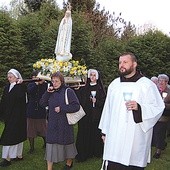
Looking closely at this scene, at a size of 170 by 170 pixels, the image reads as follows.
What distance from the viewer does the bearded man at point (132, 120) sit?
4824 millimetres

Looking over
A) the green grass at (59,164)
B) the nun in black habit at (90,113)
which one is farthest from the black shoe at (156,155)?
the nun in black habit at (90,113)

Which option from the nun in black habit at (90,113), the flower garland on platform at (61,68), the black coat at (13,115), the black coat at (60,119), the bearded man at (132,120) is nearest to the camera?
the bearded man at (132,120)

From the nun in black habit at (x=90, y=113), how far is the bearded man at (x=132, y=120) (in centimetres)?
281

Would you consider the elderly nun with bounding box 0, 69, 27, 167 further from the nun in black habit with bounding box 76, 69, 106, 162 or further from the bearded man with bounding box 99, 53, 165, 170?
the bearded man with bounding box 99, 53, 165, 170

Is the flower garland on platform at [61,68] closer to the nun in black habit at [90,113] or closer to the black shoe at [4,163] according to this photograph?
the nun in black habit at [90,113]

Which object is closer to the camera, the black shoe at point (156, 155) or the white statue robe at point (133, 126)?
the white statue robe at point (133, 126)

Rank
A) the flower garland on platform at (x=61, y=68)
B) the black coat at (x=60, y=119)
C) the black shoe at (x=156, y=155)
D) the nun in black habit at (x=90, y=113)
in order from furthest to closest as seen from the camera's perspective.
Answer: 1. the black shoe at (x=156, y=155)
2. the nun in black habit at (x=90, y=113)
3. the flower garland on platform at (x=61, y=68)
4. the black coat at (x=60, y=119)

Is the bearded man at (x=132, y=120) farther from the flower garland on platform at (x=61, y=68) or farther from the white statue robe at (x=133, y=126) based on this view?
the flower garland on platform at (x=61, y=68)

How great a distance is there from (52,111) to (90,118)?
1792 mm

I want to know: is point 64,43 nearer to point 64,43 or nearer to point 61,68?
point 64,43

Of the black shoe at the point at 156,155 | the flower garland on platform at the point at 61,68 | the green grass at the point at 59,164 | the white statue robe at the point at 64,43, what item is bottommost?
the green grass at the point at 59,164

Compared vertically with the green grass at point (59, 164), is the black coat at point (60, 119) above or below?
above

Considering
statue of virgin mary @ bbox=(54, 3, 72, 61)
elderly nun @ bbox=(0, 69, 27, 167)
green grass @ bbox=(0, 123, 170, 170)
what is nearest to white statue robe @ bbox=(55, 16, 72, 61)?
statue of virgin mary @ bbox=(54, 3, 72, 61)

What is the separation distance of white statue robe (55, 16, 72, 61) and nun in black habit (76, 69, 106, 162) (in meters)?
0.86
